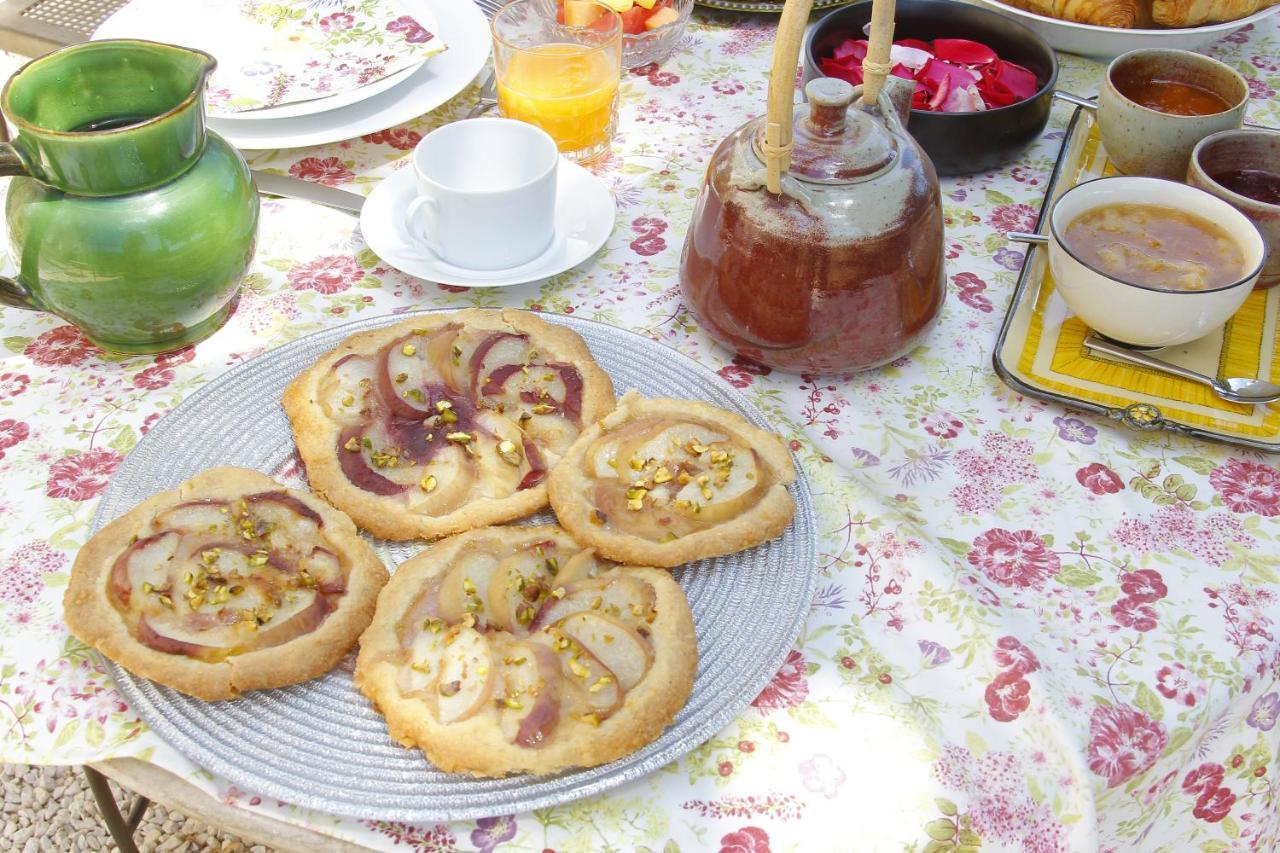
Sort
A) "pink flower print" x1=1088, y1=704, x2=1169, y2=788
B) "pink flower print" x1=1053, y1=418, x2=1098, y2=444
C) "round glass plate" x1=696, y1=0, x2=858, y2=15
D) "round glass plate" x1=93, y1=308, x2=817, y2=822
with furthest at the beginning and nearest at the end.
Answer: "round glass plate" x1=696, y1=0, x2=858, y2=15 < "pink flower print" x1=1053, y1=418, x2=1098, y2=444 < "pink flower print" x1=1088, y1=704, x2=1169, y2=788 < "round glass plate" x1=93, y1=308, x2=817, y2=822

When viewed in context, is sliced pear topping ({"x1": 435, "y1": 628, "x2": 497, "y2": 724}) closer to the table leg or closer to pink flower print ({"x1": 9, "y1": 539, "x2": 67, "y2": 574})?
pink flower print ({"x1": 9, "y1": 539, "x2": 67, "y2": 574})

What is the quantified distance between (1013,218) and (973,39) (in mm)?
413

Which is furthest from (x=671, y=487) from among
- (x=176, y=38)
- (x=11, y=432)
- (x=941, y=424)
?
(x=176, y=38)

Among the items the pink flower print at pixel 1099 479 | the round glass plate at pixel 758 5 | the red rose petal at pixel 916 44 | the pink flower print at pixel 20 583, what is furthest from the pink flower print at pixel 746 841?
the round glass plate at pixel 758 5

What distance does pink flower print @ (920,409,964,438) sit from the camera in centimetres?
138

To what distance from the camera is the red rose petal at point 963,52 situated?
1.85 m

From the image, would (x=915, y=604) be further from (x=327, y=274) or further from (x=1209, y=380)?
(x=327, y=274)

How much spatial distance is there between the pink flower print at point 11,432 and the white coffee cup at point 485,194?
0.58m

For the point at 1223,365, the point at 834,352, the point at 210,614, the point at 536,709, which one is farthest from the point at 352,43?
the point at 1223,365

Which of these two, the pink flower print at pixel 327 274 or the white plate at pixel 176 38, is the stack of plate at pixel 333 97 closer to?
the white plate at pixel 176 38

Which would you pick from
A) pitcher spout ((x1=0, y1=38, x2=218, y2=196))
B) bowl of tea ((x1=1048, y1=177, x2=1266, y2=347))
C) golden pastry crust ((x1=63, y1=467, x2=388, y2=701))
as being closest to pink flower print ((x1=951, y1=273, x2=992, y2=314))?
bowl of tea ((x1=1048, y1=177, x2=1266, y2=347))

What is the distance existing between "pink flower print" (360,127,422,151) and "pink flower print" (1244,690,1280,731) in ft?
5.00

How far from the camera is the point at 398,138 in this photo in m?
1.89

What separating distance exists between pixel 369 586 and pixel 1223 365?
116cm
